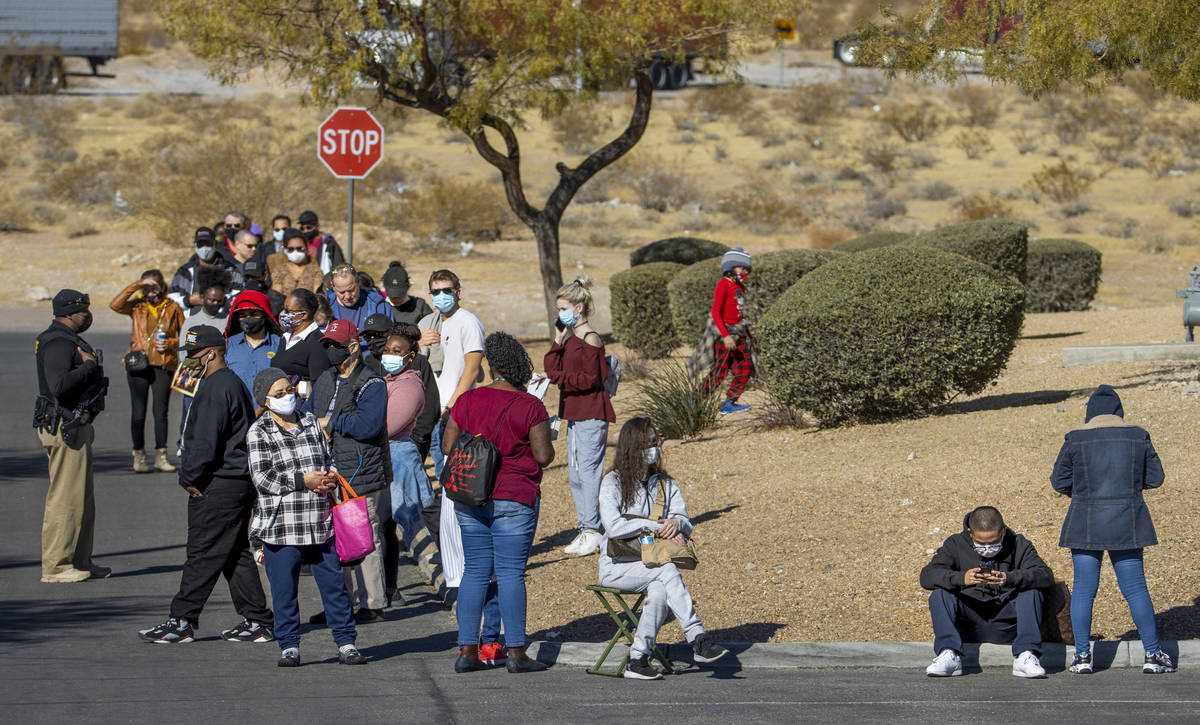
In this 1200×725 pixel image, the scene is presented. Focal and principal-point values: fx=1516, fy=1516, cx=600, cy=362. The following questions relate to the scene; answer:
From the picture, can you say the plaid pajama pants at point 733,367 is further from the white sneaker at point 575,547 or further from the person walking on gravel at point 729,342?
the white sneaker at point 575,547

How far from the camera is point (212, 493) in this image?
777cm

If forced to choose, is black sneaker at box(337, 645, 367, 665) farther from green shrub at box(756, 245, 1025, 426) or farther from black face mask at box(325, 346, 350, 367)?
green shrub at box(756, 245, 1025, 426)

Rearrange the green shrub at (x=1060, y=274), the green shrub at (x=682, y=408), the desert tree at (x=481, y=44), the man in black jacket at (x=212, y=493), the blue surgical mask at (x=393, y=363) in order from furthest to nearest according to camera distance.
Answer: the green shrub at (x=1060, y=274), the desert tree at (x=481, y=44), the green shrub at (x=682, y=408), the blue surgical mask at (x=393, y=363), the man in black jacket at (x=212, y=493)

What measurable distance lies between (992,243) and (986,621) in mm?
12697

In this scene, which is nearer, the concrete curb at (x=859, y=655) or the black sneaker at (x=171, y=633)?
the concrete curb at (x=859, y=655)

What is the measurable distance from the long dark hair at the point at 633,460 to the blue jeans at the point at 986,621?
149cm

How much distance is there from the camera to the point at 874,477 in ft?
36.1

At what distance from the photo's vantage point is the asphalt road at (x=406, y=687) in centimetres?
646

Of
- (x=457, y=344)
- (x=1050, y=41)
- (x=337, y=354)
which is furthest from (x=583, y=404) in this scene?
(x=1050, y=41)

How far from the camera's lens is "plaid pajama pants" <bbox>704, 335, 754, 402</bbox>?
14.6 metres

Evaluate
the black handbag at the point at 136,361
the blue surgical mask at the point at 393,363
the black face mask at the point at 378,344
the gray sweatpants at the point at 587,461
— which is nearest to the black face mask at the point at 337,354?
the black face mask at the point at 378,344

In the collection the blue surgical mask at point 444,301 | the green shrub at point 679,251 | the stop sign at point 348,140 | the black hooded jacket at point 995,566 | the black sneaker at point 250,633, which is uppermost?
the stop sign at point 348,140

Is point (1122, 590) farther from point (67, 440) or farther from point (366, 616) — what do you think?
point (67, 440)

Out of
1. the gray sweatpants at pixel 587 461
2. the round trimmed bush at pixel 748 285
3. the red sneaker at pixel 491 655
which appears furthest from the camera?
the round trimmed bush at pixel 748 285
